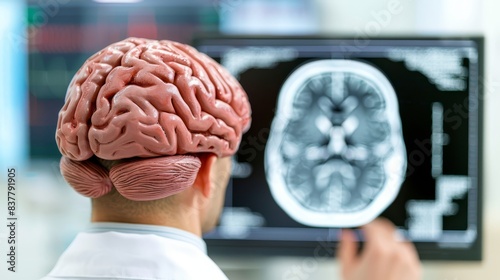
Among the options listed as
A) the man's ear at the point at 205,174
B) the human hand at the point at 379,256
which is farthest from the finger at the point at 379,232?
the man's ear at the point at 205,174

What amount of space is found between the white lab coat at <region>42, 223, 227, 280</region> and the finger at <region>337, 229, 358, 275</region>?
770 millimetres

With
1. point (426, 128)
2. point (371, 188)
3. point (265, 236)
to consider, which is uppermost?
point (426, 128)

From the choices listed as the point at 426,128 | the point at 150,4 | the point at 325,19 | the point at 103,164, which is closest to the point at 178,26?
the point at 150,4

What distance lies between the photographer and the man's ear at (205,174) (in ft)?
4.34

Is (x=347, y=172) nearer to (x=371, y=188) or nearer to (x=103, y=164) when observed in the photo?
(x=371, y=188)

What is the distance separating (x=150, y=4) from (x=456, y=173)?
114 centimetres

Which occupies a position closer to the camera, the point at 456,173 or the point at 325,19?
the point at 456,173

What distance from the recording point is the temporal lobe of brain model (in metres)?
1.21

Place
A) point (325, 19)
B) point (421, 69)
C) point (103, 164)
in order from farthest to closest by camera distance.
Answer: point (325, 19), point (421, 69), point (103, 164)

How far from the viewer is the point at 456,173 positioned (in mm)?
2094

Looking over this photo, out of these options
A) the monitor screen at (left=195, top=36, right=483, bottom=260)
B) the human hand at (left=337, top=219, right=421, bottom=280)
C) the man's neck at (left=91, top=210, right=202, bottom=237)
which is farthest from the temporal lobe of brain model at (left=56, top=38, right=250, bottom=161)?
the monitor screen at (left=195, top=36, right=483, bottom=260)

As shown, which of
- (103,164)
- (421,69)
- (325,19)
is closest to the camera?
(103,164)

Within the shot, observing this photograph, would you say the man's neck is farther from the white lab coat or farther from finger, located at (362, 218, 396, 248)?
finger, located at (362, 218, 396, 248)

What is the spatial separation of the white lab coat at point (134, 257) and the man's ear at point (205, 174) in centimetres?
9
